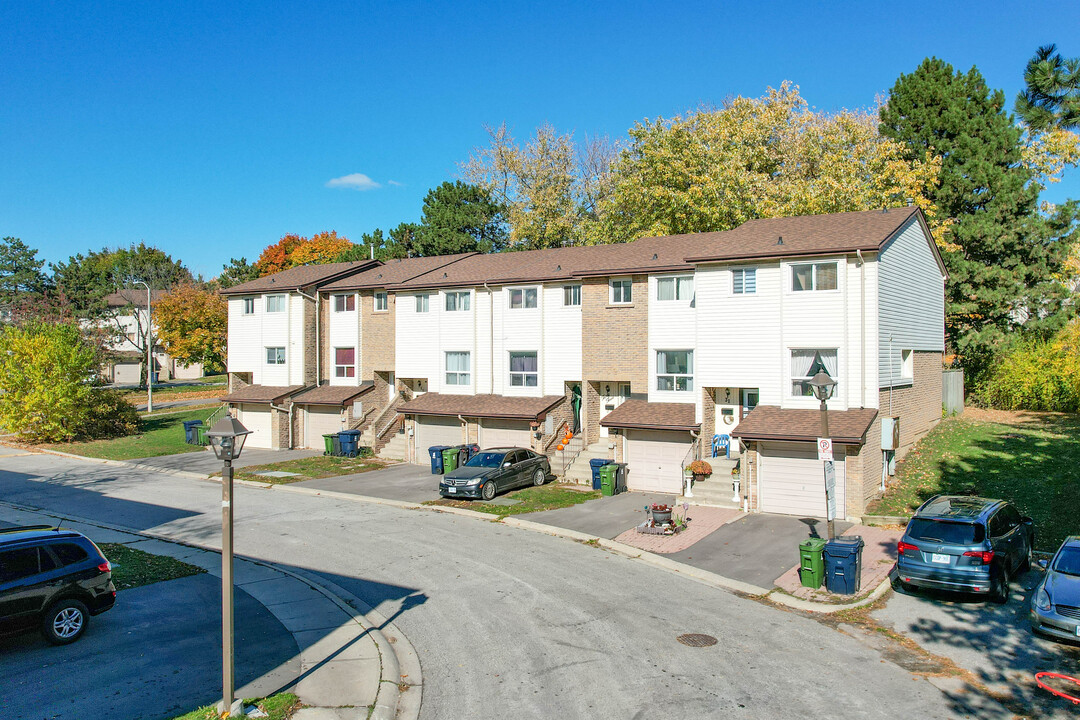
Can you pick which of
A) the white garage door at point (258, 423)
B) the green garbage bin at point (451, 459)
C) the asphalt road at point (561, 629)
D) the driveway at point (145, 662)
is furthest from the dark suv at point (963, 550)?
the white garage door at point (258, 423)

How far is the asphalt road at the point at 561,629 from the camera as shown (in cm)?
949

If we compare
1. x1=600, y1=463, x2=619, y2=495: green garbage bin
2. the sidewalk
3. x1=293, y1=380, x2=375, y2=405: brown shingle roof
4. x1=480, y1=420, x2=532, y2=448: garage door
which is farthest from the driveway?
x1=293, y1=380, x2=375, y2=405: brown shingle roof

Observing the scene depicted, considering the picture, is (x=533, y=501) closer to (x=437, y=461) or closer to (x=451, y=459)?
(x=451, y=459)

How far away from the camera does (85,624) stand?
11.8 meters

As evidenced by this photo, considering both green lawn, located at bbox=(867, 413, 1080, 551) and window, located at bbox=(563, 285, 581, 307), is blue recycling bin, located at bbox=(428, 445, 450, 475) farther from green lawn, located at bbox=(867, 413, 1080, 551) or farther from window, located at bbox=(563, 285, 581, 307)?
green lawn, located at bbox=(867, 413, 1080, 551)

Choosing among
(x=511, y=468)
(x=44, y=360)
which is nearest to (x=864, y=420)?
(x=511, y=468)

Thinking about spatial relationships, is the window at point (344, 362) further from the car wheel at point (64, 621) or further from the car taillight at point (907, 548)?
the car taillight at point (907, 548)

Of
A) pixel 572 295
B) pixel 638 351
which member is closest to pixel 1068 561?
pixel 638 351

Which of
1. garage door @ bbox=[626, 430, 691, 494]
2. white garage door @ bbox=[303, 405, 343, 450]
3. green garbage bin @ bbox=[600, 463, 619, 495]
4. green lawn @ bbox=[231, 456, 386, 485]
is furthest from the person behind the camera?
white garage door @ bbox=[303, 405, 343, 450]

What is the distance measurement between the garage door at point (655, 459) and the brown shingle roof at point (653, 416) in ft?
1.94

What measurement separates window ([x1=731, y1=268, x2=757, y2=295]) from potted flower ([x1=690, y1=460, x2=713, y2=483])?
5.66 m

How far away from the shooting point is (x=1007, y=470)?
69.6 ft

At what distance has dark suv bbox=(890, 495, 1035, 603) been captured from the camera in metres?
13.1

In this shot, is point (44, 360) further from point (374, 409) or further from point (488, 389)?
point (488, 389)
